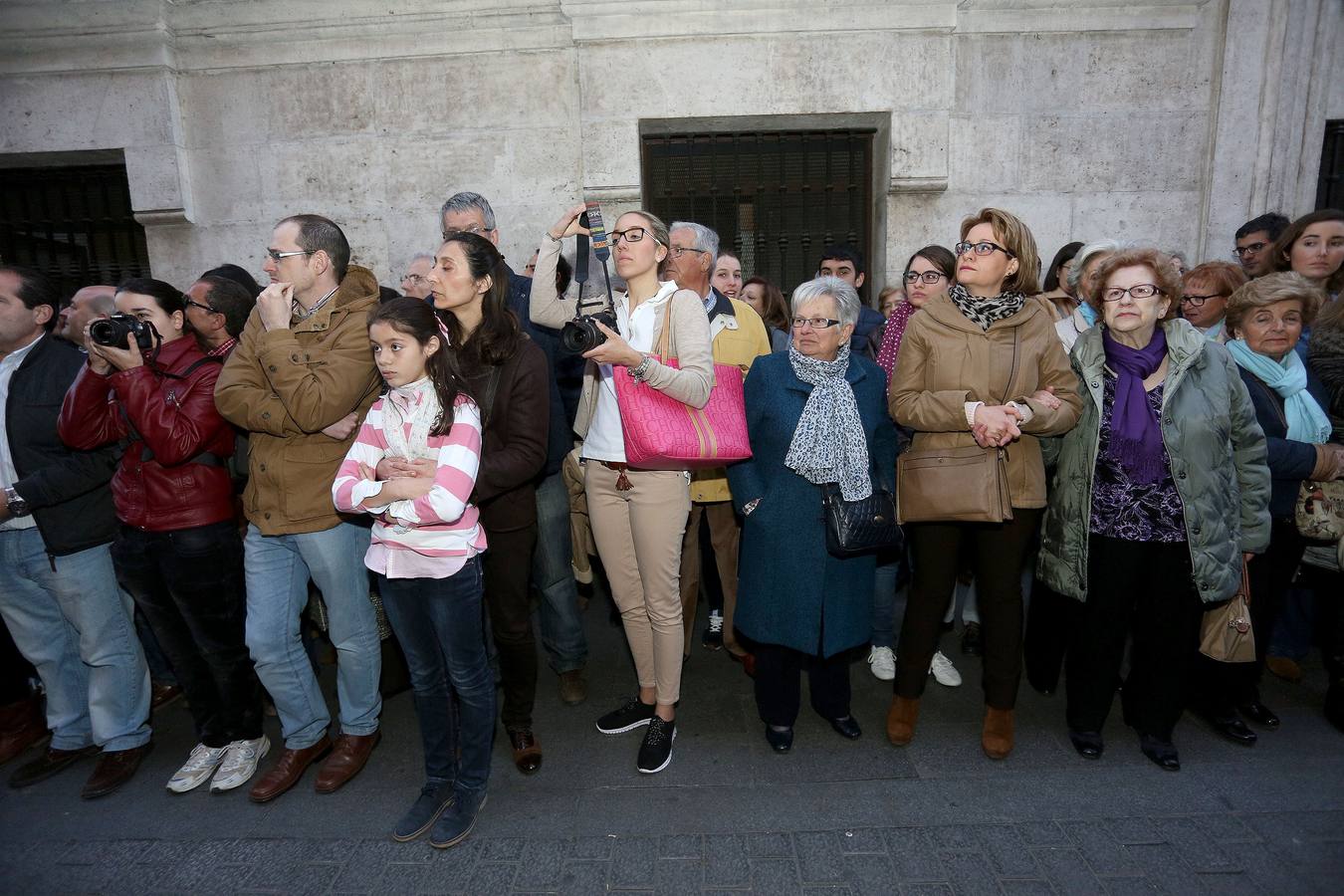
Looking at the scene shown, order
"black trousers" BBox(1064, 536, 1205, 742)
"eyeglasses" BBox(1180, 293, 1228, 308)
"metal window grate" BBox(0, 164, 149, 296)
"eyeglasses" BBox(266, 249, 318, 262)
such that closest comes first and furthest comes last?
"eyeglasses" BBox(266, 249, 318, 262)
"black trousers" BBox(1064, 536, 1205, 742)
"eyeglasses" BBox(1180, 293, 1228, 308)
"metal window grate" BBox(0, 164, 149, 296)

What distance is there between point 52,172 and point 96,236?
1.95 ft

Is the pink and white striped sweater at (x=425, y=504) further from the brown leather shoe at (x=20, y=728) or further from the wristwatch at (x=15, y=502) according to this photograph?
the brown leather shoe at (x=20, y=728)

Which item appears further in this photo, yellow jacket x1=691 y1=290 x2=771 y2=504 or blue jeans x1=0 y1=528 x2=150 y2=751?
yellow jacket x1=691 y1=290 x2=771 y2=504

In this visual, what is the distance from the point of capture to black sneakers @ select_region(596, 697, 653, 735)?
3516mm

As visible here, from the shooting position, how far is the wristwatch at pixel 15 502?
3139mm

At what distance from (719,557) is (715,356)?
112cm

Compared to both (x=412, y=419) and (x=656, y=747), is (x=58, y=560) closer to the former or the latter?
(x=412, y=419)

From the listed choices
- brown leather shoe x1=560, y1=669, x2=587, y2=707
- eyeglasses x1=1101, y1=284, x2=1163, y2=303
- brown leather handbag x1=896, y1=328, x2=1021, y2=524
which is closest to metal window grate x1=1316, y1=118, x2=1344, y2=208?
eyeglasses x1=1101, y1=284, x2=1163, y2=303

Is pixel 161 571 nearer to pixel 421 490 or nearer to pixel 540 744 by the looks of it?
pixel 421 490

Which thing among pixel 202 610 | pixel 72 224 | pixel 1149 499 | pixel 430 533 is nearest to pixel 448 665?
pixel 430 533

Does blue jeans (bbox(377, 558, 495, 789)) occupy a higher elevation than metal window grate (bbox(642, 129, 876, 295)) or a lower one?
lower

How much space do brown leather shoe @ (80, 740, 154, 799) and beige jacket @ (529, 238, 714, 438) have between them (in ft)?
8.24

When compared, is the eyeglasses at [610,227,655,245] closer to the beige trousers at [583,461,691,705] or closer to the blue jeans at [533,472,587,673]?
the beige trousers at [583,461,691,705]

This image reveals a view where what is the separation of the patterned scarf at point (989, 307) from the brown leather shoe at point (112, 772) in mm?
4205
